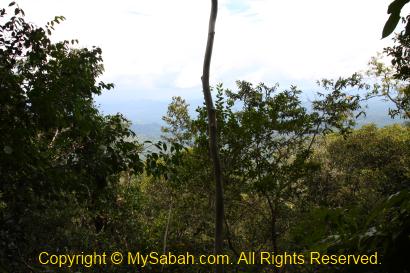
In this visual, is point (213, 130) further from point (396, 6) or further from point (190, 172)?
point (190, 172)

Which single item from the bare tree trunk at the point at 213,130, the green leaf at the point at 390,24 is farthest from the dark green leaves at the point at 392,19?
the bare tree trunk at the point at 213,130

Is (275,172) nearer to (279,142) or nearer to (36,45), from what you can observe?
(279,142)

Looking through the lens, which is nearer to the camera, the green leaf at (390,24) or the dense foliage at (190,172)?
the green leaf at (390,24)

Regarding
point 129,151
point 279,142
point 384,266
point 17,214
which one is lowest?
point 384,266

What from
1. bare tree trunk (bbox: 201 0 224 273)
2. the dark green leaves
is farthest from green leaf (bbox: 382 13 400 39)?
bare tree trunk (bbox: 201 0 224 273)

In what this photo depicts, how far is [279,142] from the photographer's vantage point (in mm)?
9438

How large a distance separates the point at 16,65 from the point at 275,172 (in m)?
6.51

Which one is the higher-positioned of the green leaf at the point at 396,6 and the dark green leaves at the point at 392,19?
the green leaf at the point at 396,6

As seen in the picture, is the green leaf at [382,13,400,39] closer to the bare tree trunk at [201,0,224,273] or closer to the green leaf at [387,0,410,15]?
the green leaf at [387,0,410,15]

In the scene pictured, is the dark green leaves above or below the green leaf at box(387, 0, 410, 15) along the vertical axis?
below

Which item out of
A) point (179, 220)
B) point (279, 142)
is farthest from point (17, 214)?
point (179, 220)

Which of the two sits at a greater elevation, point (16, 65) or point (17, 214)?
point (16, 65)

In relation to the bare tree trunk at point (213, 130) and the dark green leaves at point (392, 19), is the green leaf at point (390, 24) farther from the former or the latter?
the bare tree trunk at point (213, 130)

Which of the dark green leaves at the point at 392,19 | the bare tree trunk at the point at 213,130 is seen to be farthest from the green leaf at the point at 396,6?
the bare tree trunk at the point at 213,130
